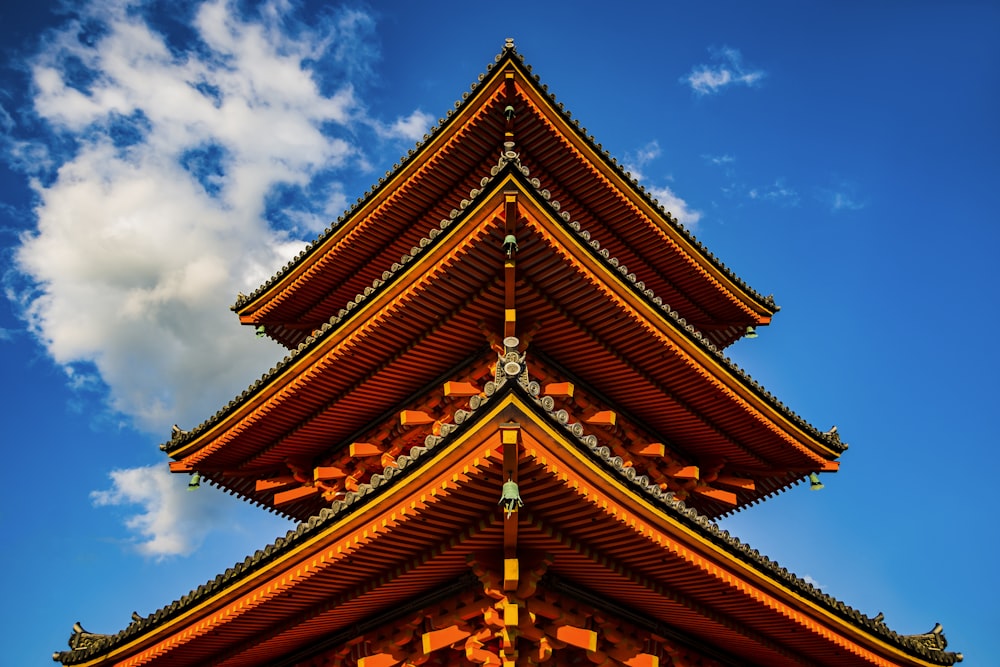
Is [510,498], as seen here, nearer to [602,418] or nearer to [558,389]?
[558,389]

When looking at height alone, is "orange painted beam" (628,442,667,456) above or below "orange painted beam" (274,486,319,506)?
above

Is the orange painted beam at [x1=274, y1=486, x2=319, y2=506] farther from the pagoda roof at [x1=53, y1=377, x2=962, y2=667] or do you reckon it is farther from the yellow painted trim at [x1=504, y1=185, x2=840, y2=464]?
the yellow painted trim at [x1=504, y1=185, x2=840, y2=464]

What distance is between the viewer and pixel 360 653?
923 cm

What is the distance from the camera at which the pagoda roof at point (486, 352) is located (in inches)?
405

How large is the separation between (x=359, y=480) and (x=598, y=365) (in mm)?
4733

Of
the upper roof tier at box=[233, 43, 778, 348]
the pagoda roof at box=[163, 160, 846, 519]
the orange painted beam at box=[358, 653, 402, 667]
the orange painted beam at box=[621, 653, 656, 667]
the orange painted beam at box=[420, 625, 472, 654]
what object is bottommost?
the orange painted beam at box=[621, 653, 656, 667]

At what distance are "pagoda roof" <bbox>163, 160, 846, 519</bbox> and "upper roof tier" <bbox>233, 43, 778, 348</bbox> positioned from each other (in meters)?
1.91

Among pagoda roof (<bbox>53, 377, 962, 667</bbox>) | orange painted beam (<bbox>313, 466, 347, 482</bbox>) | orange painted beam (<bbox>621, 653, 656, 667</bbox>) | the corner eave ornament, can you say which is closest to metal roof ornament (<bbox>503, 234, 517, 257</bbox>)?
pagoda roof (<bbox>53, 377, 962, 667</bbox>)

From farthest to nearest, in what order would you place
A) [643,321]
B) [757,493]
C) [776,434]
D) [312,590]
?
[757,493] < [776,434] < [643,321] < [312,590]

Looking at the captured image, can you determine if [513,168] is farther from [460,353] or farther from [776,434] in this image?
[776,434]

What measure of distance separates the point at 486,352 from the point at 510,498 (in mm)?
4698

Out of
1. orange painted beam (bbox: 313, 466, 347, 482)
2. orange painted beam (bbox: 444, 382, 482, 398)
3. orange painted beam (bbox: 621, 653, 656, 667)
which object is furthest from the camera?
orange painted beam (bbox: 313, 466, 347, 482)

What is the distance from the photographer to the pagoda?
7.86 m

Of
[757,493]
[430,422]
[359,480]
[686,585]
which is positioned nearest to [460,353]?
[430,422]
